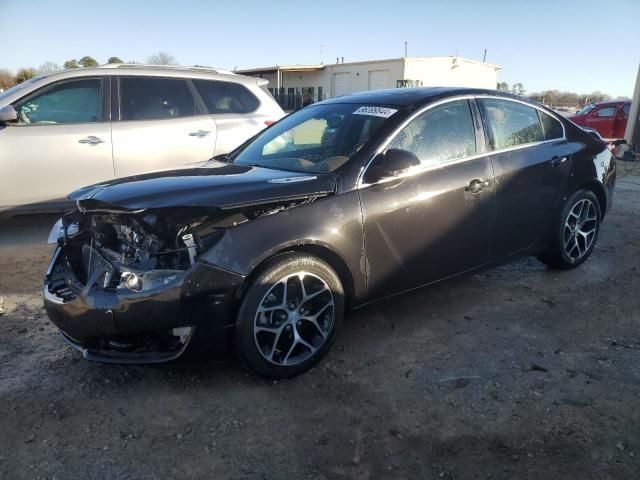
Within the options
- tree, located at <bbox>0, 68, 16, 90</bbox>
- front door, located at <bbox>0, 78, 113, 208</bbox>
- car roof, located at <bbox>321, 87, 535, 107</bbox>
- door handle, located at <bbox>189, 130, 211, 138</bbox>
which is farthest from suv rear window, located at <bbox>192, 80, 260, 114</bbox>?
tree, located at <bbox>0, 68, 16, 90</bbox>

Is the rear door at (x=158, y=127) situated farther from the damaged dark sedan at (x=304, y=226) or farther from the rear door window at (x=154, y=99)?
the damaged dark sedan at (x=304, y=226)

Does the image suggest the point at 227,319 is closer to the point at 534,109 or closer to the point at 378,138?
the point at 378,138

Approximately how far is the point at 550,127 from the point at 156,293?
3599 millimetres

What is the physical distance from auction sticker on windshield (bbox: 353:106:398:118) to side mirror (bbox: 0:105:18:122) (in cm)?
357

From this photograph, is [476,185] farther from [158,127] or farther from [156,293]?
[158,127]

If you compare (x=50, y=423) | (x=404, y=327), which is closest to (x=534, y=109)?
(x=404, y=327)

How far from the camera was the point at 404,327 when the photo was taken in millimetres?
3639

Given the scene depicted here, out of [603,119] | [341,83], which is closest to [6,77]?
[341,83]

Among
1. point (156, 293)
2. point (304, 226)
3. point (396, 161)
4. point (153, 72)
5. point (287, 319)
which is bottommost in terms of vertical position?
point (287, 319)

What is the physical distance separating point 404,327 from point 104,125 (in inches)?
159

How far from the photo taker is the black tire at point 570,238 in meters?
4.43

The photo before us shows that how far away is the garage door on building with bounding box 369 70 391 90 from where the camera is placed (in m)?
33.0

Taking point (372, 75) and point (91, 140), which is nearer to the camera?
point (91, 140)

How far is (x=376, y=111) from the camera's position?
3.58m
